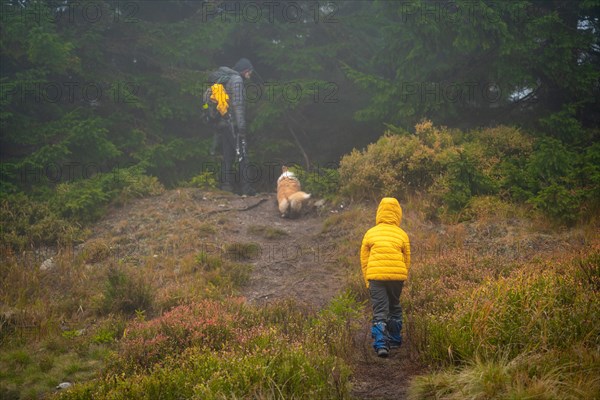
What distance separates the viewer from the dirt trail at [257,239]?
26.9ft

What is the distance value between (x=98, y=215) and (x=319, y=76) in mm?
9410

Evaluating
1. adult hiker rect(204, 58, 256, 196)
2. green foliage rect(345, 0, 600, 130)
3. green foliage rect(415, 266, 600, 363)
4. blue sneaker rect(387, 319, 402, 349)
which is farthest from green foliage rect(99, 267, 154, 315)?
green foliage rect(345, 0, 600, 130)

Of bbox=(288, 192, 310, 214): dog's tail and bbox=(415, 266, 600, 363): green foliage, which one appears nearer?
bbox=(415, 266, 600, 363): green foliage

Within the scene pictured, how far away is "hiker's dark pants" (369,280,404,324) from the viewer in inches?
246

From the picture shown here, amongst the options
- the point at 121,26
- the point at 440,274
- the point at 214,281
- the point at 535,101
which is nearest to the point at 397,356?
the point at 440,274

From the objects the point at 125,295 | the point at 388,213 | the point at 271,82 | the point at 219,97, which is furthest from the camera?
the point at 271,82

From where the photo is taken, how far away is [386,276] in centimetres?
623

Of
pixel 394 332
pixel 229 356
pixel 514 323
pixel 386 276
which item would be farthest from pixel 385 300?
pixel 229 356

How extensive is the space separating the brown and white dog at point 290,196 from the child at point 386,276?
21.4 feet

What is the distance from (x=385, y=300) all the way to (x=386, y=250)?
2.11ft

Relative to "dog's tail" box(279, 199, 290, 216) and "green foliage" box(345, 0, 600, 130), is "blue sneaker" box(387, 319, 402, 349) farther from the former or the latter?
"green foliage" box(345, 0, 600, 130)

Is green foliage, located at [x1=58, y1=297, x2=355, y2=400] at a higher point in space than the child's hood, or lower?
lower

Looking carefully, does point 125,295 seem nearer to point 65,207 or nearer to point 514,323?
point 65,207

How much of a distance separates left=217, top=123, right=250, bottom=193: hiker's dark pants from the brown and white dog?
5.14 ft
